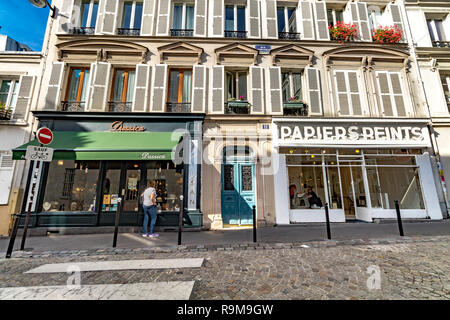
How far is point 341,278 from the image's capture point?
291cm

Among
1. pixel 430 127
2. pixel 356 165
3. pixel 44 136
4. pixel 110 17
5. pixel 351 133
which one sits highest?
pixel 110 17

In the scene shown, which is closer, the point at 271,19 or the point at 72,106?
the point at 72,106

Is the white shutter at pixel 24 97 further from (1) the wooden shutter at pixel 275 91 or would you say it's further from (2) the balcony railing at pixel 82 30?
(1) the wooden shutter at pixel 275 91

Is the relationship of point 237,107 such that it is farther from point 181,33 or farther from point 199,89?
point 181,33

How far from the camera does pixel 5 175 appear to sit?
732 centimetres

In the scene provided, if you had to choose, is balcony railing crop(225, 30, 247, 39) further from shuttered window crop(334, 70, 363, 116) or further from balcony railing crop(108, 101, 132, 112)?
balcony railing crop(108, 101, 132, 112)

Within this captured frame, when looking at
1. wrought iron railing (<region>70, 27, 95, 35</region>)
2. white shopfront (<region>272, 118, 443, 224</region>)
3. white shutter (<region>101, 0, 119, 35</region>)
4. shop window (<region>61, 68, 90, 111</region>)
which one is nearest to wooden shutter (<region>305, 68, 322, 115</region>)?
white shopfront (<region>272, 118, 443, 224</region>)

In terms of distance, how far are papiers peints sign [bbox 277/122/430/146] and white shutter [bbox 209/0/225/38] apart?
511cm

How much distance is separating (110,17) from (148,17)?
5.51 ft

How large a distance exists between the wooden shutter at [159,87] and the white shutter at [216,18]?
9.21 feet

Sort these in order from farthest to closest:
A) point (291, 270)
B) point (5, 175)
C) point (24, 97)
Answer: point (24, 97) < point (5, 175) < point (291, 270)

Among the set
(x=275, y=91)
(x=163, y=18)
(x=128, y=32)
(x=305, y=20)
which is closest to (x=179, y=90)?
(x=163, y=18)

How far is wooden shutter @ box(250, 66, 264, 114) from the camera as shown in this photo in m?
8.43
